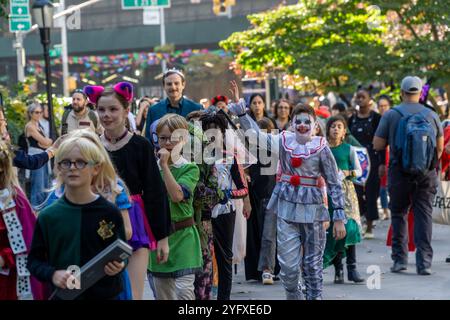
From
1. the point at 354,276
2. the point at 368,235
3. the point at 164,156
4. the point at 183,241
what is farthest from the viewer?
the point at 368,235

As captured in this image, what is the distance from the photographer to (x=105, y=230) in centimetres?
577

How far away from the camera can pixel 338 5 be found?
25812 mm

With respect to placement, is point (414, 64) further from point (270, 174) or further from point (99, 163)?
point (99, 163)

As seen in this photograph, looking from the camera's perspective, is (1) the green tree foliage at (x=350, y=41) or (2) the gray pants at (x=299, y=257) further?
(1) the green tree foliage at (x=350, y=41)

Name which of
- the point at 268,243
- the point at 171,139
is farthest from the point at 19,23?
the point at 171,139

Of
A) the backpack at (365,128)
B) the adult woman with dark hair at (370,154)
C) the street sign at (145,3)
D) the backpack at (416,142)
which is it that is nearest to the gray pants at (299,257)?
the backpack at (416,142)

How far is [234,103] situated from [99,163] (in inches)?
148

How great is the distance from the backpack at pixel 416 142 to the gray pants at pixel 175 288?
431cm

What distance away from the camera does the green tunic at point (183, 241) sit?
26.1 feet

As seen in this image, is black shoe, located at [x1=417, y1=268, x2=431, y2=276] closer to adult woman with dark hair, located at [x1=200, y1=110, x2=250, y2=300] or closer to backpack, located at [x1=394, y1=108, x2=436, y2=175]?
backpack, located at [x1=394, y1=108, x2=436, y2=175]

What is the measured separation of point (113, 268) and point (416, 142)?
21.3 feet

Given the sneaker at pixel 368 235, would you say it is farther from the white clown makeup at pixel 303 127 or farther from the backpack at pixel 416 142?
the white clown makeup at pixel 303 127

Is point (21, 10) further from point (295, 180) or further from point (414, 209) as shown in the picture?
point (295, 180)

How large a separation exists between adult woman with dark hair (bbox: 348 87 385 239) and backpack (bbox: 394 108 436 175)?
3737 mm
